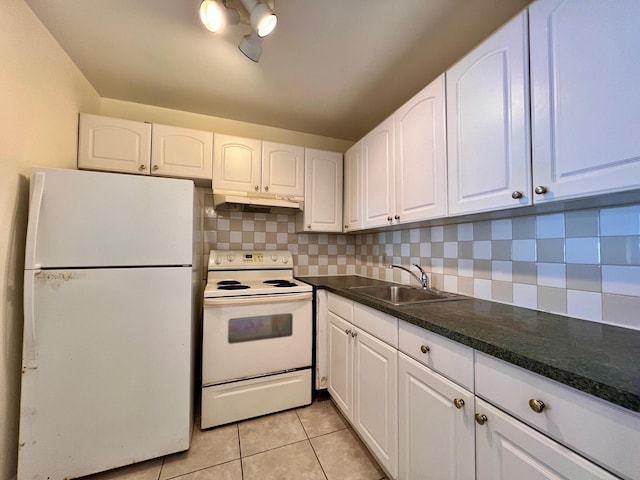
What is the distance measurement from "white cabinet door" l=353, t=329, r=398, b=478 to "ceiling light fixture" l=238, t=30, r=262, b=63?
1612mm

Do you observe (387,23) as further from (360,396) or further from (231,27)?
(360,396)

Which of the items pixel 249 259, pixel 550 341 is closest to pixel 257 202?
pixel 249 259

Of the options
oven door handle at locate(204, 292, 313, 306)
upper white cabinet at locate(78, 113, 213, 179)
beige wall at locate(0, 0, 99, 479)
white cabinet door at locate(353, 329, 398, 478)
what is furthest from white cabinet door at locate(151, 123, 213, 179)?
white cabinet door at locate(353, 329, 398, 478)

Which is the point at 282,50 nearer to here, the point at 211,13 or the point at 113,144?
the point at 211,13

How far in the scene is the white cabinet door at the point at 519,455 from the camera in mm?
588

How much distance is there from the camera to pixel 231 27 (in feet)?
4.37

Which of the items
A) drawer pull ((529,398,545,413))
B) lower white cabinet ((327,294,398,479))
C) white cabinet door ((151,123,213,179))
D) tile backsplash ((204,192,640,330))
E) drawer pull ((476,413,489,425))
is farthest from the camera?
white cabinet door ((151,123,213,179))

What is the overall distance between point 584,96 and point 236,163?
1.95 meters

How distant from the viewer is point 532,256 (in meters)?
1.21

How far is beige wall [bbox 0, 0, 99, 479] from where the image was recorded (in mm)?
1147

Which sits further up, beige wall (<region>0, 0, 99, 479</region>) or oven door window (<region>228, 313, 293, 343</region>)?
beige wall (<region>0, 0, 99, 479</region>)

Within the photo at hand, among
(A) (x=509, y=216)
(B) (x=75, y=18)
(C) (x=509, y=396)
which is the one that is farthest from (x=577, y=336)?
(B) (x=75, y=18)

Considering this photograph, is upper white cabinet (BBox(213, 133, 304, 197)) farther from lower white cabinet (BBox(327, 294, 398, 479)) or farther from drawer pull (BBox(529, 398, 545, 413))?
drawer pull (BBox(529, 398, 545, 413))

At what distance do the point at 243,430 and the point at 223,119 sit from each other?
2.40 metres
